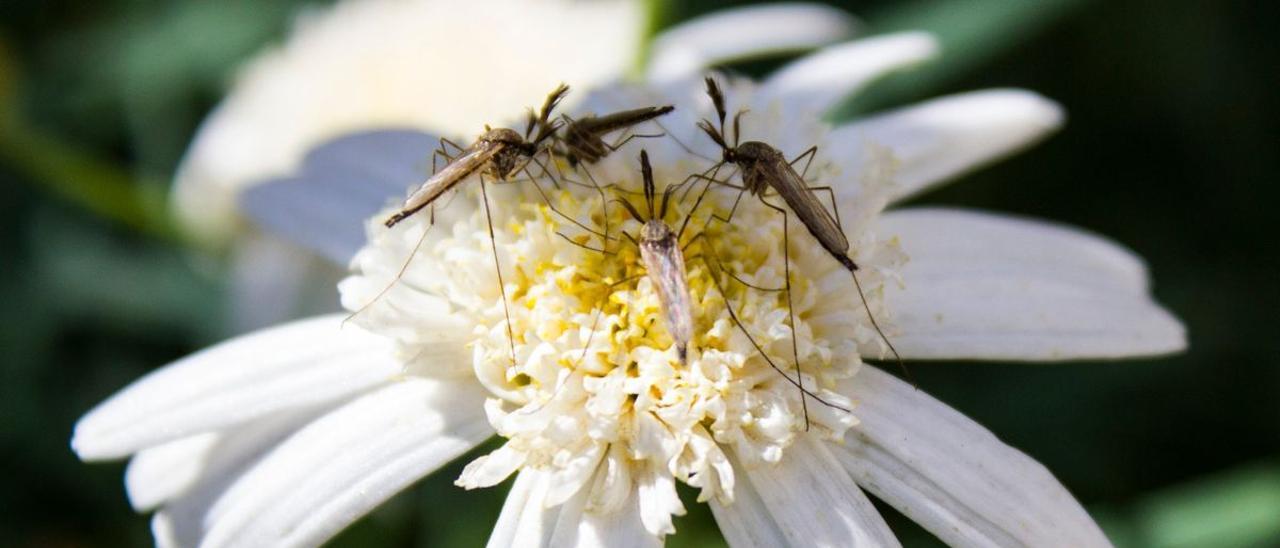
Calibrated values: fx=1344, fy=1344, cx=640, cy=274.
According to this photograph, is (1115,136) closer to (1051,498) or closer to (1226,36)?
(1226,36)

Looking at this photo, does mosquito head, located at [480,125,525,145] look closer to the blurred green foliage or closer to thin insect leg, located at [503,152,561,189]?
thin insect leg, located at [503,152,561,189]

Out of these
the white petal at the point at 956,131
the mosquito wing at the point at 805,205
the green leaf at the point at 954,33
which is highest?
the green leaf at the point at 954,33

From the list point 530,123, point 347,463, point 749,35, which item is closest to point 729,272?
point 530,123

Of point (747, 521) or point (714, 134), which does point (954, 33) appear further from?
point (747, 521)

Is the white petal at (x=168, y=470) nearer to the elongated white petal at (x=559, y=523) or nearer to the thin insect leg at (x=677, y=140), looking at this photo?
the elongated white petal at (x=559, y=523)

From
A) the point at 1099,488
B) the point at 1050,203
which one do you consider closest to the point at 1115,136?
the point at 1050,203

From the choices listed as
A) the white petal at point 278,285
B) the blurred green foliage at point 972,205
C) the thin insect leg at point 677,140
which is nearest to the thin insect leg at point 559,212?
the thin insect leg at point 677,140
